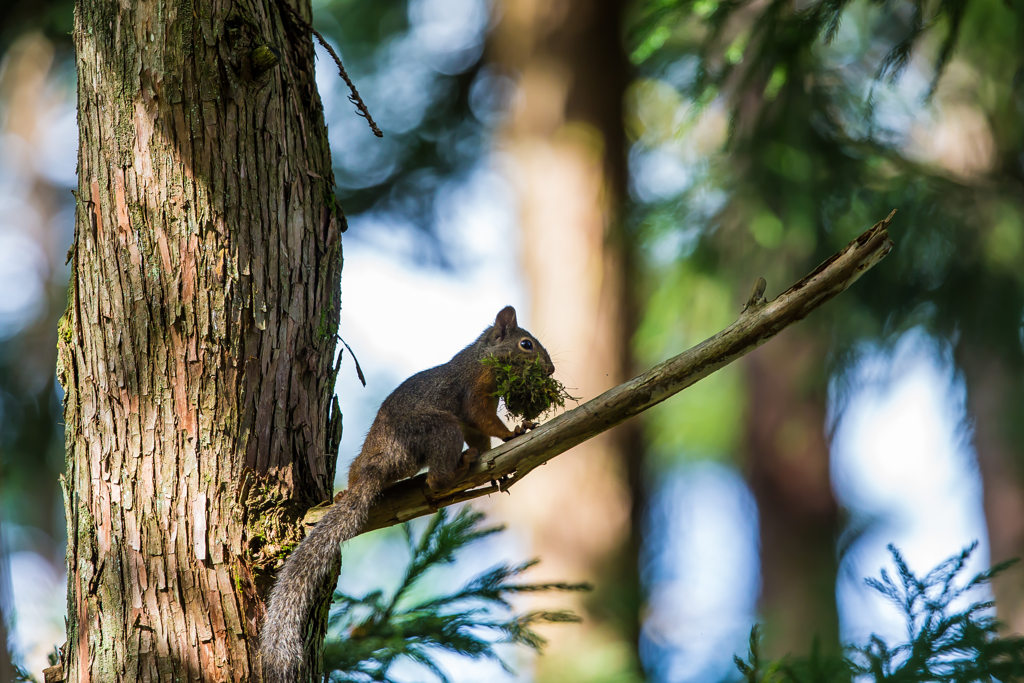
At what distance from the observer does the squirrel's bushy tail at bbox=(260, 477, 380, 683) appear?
1802mm

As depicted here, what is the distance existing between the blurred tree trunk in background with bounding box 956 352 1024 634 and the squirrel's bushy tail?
314 cm

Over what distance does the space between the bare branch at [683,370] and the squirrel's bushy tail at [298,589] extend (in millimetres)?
59

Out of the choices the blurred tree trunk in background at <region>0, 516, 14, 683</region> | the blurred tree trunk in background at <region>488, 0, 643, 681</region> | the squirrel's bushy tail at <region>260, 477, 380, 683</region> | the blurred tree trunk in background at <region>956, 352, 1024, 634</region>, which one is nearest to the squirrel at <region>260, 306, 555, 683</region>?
the squirrel's bushy tail at <region>260, 477, 380, 683</region>

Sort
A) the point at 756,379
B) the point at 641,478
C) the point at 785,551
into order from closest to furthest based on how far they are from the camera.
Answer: the point at 641,478
the point at 785,551
the point at 756,379

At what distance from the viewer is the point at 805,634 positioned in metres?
7.25

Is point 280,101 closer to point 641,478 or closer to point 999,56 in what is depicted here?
point 641,478

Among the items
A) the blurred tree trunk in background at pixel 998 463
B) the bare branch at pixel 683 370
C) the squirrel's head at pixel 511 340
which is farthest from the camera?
the blurred tree trunk in background at pixel 998 463

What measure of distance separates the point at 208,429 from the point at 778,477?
23.6 ft

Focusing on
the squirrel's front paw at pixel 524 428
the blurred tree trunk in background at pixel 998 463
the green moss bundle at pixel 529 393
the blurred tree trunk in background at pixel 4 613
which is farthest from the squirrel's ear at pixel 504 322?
the blurred tree trunk in background at pixel 998 463

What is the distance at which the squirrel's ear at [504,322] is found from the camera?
10.4 feet

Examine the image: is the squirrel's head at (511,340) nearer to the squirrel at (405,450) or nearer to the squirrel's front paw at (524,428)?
the squirrel at (405,450)

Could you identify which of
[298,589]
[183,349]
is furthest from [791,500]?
[183,349]

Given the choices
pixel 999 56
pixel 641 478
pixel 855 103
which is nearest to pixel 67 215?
pixel 641 478

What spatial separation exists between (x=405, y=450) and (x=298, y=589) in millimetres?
610
